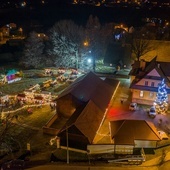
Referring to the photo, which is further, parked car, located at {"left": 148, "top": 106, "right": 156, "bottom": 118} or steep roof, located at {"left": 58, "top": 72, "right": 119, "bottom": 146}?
parked car, located at {"left": 148, "top": 106, "right": 156, "bottom": 118}

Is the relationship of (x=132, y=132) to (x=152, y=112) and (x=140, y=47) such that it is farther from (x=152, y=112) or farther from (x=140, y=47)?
(x=140, y=47)

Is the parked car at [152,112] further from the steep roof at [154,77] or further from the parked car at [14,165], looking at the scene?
the parked car at [14,165]

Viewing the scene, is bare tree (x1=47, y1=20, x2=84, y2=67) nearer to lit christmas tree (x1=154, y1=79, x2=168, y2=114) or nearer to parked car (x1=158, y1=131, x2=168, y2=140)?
lit christmas tree (x1=154, y1=79, x2=168, y2=114)

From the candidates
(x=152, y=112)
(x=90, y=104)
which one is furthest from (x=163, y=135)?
(x=90, y=104)

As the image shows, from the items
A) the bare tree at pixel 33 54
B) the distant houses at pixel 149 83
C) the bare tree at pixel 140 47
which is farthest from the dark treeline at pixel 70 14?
the distant houses at pixel 149 83

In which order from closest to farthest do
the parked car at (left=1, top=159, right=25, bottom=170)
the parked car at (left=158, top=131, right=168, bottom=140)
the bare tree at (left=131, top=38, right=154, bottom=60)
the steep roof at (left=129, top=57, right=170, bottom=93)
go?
the parked car at (left=1, top=159, right=25, bottom=170), the parked car at (left=158, top=131, right=168, bottom=140), the steep roof at (left=129, top=57, right=170, bottom=93), the bare tree at (left=131, top=38, right=154, bottom=60)

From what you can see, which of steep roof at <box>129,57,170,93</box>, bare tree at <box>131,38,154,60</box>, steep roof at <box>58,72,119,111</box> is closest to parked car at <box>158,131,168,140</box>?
steep roof at <box>58,72,119,111</box>
